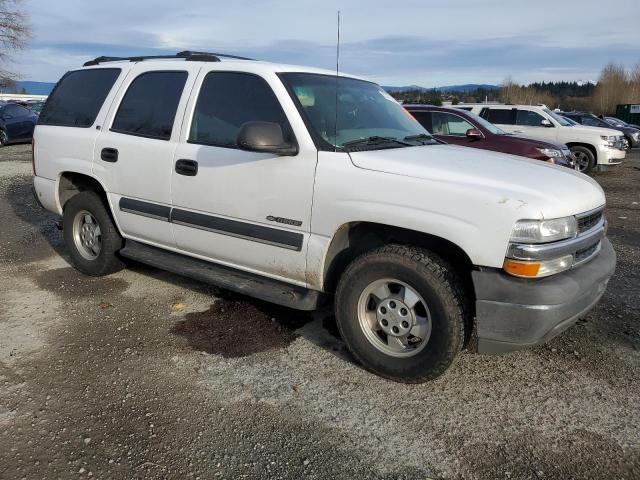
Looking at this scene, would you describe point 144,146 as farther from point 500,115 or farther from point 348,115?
point 500,115

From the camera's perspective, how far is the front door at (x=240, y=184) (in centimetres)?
354

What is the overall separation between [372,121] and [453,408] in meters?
2.11

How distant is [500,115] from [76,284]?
39.4 ft

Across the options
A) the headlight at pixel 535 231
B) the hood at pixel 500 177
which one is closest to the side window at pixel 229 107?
the hood at pixel 500 177

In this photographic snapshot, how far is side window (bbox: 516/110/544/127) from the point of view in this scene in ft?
45.7

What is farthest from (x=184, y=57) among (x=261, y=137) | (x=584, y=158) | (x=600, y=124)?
(x=600, y=124)

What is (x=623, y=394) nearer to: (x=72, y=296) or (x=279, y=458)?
(x=279, y=458)

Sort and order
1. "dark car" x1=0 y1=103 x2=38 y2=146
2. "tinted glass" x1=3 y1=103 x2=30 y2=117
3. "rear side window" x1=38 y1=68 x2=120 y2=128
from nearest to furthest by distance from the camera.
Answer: "rear side window" x1=38 y1=68 x2=120 y2=128
"dark car" x1=0 y1=103 x2=38 y2=146
"tinted glass" x1=3 y1=103 x2=30 y2=117

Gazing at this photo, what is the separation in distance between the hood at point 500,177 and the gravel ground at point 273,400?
1157mm

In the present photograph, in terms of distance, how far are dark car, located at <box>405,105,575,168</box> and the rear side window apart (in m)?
6.37

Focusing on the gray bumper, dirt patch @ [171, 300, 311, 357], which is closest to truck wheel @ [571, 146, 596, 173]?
dirt patch @ [171, 300, 311, 357]

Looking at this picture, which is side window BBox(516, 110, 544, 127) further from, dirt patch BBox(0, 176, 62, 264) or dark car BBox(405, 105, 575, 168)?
dirt patch BBox(0, 176, 62, 264)

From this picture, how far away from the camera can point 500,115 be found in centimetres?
1408

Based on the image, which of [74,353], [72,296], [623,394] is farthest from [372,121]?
[72,296]
